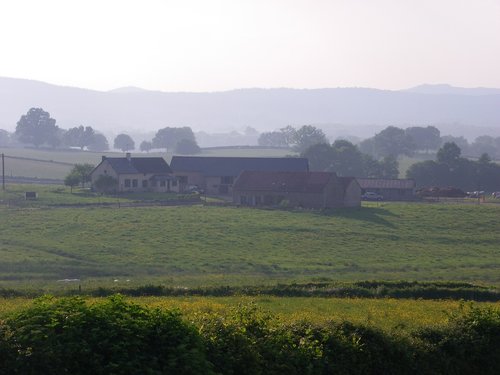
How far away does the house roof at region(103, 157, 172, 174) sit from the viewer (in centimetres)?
9000

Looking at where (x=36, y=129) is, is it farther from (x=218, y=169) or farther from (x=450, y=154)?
(x=450, y=154)

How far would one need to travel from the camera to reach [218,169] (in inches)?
3952

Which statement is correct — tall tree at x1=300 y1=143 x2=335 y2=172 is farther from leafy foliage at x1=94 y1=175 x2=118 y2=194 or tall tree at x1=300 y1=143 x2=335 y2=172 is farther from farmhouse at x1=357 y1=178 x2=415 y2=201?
leafy foliage at x1=94 y1=175 x2=118 y2=194

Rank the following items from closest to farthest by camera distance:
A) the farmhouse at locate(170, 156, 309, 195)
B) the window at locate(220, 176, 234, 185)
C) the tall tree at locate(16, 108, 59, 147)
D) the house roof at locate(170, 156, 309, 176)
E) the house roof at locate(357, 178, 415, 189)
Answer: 1. the house roof at locate(357, 178, 415, 189)
2. the window at locate(220, 176, 234, 185)
3. the farmhouse at locate(170, 156, 309, 195)
4. the house roof at locate(170, 156, 309, 176)
5. the tall tree at locate(16, 108, 59, 147)

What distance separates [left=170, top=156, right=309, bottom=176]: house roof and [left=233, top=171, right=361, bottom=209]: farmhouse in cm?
1705

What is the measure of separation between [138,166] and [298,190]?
22.1 metres

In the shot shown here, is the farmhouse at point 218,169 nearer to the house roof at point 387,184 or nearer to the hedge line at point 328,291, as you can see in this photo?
the house roof at point 387,184

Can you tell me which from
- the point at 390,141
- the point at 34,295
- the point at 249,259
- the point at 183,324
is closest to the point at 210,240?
the point at 249,259

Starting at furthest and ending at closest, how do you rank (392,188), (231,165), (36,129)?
(36,129)
(231,165)
(392,188)

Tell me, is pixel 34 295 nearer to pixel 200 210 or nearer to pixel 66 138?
pixel 200 210

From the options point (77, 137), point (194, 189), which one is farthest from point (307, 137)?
point (194, 189)

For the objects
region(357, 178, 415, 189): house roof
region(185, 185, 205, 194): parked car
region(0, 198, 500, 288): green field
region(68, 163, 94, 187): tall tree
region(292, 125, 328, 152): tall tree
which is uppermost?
region(292, 125, 328, 152): tall tree

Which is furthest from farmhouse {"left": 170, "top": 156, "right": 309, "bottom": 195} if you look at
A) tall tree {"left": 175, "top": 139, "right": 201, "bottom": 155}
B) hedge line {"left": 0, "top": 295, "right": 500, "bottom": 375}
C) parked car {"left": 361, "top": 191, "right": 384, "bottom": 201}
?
tall tree {"left": 175, "top": 139, "right": 201, "bottom": 155}

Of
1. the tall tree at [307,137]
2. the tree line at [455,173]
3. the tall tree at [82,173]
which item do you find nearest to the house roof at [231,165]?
the tall tree at [82,173]
